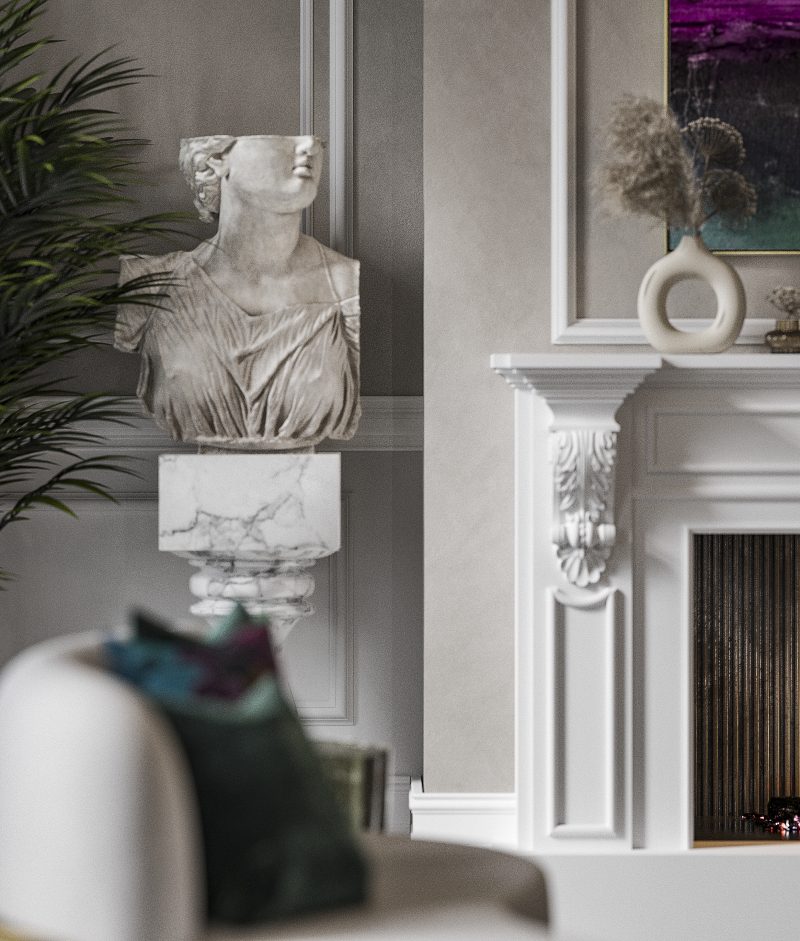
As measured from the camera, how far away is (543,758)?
276 centimetres

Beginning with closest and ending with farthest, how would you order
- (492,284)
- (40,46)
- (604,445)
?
1. (604,445)
2. (492,284)
3. (40,46)

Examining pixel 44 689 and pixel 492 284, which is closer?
pixel 44 689

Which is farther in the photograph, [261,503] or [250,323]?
[250,323]

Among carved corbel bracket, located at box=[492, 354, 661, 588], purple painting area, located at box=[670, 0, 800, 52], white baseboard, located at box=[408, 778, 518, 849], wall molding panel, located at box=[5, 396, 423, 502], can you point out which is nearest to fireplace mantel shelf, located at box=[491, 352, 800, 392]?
carved corbel bracket, located at box=[492, 354, 661, 588]

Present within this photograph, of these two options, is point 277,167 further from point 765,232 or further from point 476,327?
point 765,232

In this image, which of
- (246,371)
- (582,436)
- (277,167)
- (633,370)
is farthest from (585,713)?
(277,167)

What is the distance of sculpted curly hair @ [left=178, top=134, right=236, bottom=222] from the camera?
2.99 metres

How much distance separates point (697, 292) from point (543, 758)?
1189 millimetres

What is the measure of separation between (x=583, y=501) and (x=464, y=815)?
844 millimetres

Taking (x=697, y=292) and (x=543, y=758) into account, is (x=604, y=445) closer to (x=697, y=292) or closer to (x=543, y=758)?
(x=697, y=292)

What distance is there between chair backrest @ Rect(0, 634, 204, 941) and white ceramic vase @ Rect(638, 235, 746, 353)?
186 cm

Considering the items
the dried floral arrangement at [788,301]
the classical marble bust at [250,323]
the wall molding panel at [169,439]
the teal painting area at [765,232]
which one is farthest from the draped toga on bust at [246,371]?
the dried floral arrangement at [788,301]

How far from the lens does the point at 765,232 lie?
2912mm

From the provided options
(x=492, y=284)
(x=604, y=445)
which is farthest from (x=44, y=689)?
(x=492, y=284)
